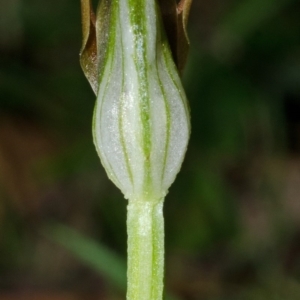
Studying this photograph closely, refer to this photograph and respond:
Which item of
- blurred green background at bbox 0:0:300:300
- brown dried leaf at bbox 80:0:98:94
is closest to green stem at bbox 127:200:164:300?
brown dried leaf at bbox 80:0:98:94

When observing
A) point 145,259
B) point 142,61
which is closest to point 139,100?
point 142,61

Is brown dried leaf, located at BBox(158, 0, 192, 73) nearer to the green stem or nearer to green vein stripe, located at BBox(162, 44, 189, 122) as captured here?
green vein stripe, located at BBox(162, 44, 189, 122)

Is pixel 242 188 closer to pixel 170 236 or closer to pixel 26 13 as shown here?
pixel 170 236

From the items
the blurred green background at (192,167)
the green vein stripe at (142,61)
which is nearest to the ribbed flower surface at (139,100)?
the green vein stripe at (142,61)

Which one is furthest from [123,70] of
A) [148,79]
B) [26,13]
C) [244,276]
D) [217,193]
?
[26,13]

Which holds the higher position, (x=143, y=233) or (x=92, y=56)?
(x=92, y=56)

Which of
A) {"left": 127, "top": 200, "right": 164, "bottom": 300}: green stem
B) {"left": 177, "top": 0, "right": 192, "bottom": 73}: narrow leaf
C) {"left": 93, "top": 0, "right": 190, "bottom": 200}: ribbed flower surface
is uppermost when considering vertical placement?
{"left": 177, "top": 0, "right": 192, "bottom": 73}: narrow leaf
